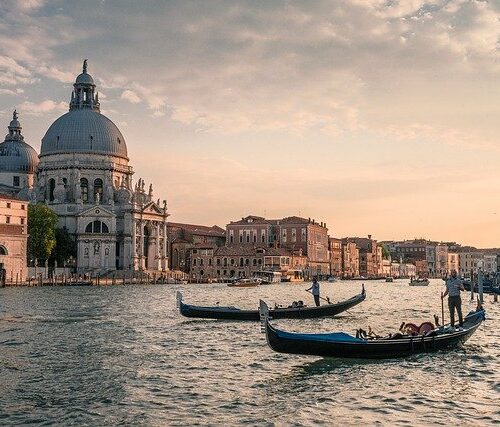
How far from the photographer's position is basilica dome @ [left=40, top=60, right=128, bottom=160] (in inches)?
3642

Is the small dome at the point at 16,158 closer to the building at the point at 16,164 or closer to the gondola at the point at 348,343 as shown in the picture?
the building at the point at 16,164

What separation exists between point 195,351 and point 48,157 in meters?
79.1

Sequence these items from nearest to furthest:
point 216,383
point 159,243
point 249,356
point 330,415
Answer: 1. point 330,415
2. point 216,383
3. point 249,356
4. point 159,243

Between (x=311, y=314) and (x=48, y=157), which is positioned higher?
(x=48, y=157)

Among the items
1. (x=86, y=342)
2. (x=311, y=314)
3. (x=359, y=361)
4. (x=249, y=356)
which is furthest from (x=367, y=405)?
(x=311, y=314)

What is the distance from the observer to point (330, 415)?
39.4ft

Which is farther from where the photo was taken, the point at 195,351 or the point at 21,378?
the point at 195,351

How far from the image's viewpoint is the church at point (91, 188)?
86188mm

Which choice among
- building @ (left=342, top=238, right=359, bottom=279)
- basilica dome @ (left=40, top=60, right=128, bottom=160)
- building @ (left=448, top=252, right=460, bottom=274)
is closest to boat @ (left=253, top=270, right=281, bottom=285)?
basilica dome @ (left=40, top=60, right=128, bottom=160)

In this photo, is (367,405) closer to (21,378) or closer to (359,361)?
(359,361)

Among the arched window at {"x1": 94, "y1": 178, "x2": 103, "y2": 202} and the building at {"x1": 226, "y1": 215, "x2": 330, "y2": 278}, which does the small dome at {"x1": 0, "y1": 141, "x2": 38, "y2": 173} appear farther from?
the building at {"x1": 226, "y1": 215, "x2": 330, "y2": 278}

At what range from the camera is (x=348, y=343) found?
16469mm

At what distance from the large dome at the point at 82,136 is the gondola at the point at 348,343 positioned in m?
78.9

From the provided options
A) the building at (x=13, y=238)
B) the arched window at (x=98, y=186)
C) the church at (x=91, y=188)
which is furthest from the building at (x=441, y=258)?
the building at (x=13, y=238)
